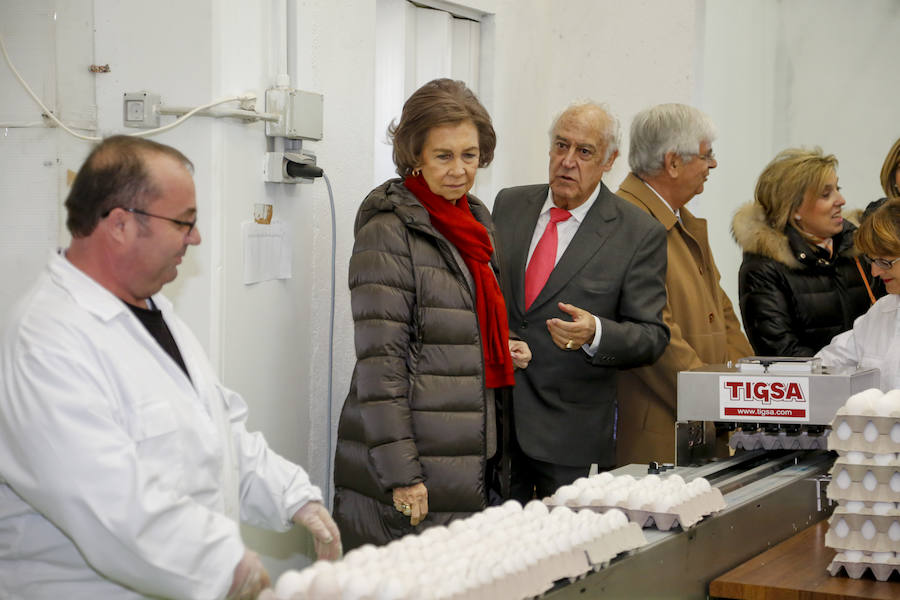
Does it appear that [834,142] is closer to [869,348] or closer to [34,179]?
[869,348]

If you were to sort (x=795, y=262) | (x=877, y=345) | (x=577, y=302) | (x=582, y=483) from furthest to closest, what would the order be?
1. (x=795, y=262)
2. (x=577, y=302)
3. (x=877, y=345)
4. (x=582, y=483)

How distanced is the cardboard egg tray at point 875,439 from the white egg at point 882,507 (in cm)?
12

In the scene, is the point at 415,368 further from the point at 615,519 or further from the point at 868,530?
the point at 868,530

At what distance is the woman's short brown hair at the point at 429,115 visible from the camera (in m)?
3.01

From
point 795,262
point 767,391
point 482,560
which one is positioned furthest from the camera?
point 795,262

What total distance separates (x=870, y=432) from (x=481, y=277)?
110 centimetres

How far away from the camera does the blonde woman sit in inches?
157

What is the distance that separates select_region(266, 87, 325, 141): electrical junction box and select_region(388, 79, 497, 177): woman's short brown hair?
515 millimetres

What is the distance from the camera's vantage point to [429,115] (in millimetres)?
3012

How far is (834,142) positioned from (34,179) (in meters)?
4.52

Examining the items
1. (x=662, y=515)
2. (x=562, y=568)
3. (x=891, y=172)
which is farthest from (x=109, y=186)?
(x=891, y=172)

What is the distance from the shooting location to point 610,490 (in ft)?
7.29

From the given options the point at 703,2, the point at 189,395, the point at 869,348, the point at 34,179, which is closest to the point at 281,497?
the point at 189,395

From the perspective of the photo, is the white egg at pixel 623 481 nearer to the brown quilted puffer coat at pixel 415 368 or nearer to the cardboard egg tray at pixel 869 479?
the cardboard egg tray at pixel 869 479
